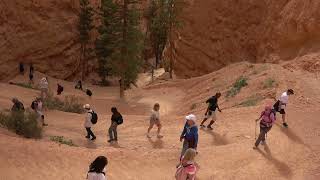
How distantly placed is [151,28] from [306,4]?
32915 mm

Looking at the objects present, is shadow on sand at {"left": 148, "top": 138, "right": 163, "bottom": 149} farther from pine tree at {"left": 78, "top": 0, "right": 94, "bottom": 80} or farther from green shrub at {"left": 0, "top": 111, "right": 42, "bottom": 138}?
pine tree at {"left": 78, "top": 0, "right": 94, "bottom": 80}

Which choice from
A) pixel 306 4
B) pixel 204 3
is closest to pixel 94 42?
pixel 204 3

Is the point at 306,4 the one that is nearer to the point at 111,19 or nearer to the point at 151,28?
the point at 111,19

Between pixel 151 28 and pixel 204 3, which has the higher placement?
pixel 204 3

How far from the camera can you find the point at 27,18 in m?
41.3

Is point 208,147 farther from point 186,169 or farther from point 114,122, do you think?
point 186,169

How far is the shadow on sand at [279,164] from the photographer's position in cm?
1280

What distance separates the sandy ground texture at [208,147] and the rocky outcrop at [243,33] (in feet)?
19.7

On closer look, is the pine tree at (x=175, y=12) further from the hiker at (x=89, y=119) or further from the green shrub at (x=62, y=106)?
the hiker at (x=89, y=119)

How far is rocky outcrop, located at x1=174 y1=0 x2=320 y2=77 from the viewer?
29656 mm

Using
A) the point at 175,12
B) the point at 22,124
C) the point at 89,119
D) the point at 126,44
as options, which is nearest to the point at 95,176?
the point at 22,124

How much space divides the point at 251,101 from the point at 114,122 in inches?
281

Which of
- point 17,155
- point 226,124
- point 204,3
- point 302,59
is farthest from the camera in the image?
point 204,3

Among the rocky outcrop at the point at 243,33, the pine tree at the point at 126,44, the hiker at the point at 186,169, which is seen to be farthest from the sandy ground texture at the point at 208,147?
the pine tree at the point at 126,44
